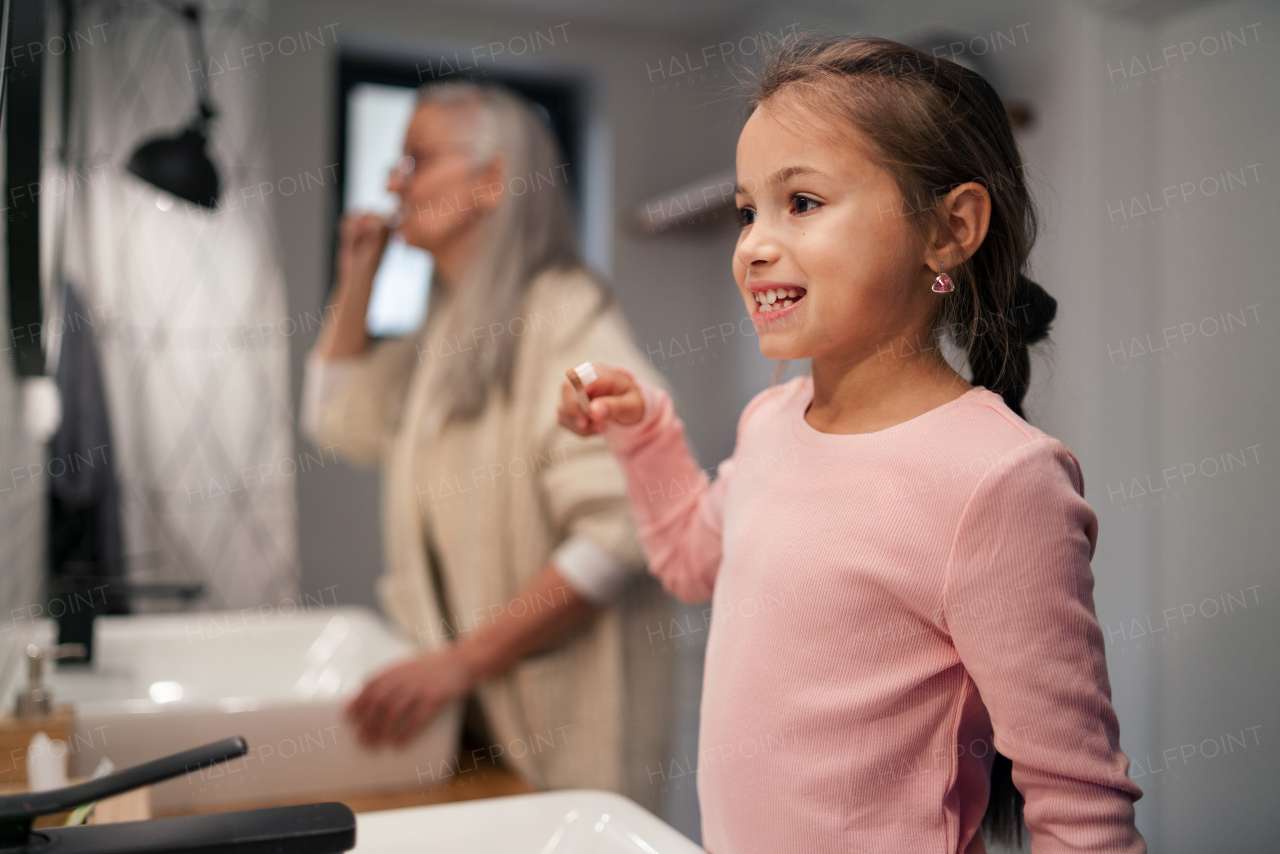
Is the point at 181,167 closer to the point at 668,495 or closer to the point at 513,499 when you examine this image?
the point at 513,499

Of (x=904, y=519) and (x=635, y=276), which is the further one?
(x=635, y=276)

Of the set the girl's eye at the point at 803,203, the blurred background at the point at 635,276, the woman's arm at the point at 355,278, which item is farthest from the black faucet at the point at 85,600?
the girl's eye at the point at 803,203

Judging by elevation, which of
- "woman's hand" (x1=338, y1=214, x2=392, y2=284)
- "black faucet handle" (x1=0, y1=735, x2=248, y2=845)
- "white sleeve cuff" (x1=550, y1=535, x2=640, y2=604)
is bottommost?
"white sleeve cuff" (x1=550, y1=535, x2=640, y2=604)

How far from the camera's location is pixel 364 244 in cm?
136

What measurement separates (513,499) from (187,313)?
871 millimetres

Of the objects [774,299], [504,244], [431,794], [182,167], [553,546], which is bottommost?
[431,794]

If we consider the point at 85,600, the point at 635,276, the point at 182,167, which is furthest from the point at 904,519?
the point at 635,276

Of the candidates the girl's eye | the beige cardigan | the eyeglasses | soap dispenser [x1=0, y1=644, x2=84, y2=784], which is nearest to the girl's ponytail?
the girl's eye

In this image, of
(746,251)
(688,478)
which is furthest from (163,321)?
(746,251)

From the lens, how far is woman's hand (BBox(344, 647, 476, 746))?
0.93m

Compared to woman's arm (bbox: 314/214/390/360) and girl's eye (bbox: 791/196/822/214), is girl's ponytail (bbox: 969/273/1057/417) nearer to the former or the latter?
girl's eye (bbox: 791/196/822/214)

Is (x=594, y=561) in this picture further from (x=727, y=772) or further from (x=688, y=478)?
(x=727, y=772)

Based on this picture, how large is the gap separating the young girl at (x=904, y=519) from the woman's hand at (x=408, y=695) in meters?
0.52

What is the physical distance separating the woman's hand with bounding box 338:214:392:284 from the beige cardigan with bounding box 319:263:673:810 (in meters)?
0.32
